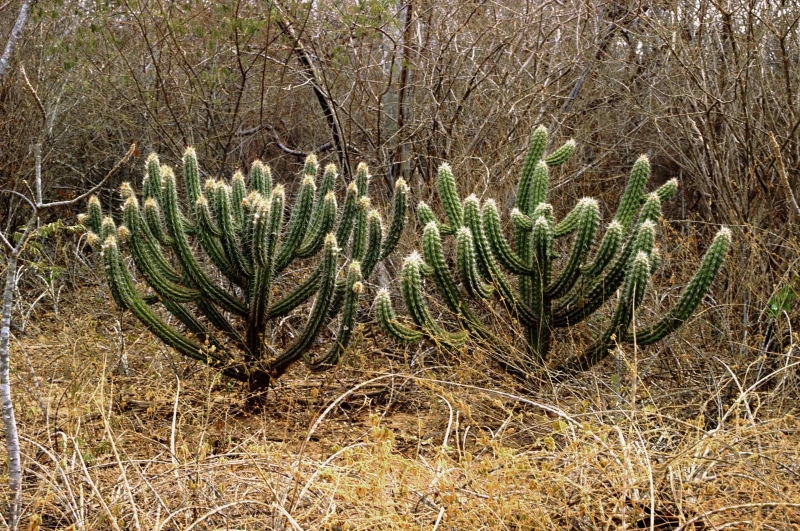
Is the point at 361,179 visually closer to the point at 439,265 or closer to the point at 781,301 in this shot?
the point at 439,265

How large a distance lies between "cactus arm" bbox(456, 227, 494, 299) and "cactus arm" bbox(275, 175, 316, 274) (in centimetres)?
88

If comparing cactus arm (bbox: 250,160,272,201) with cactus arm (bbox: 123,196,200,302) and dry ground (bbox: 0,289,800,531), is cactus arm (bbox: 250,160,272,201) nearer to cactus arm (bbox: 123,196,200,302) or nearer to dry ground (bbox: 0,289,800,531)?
cactus arm (bbox: 123,196,200,302)

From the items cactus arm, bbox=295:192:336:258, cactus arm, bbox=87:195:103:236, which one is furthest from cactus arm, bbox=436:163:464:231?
cactus arm, bbox=87:195:103:236

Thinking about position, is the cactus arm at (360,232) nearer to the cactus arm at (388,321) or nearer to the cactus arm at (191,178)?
the cactus arm at (388,321)

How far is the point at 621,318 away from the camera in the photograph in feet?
14.4

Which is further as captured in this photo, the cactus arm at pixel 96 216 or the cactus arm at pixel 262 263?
the cactus arm at pixel 96 216

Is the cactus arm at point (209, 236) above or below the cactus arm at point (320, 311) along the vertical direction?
above

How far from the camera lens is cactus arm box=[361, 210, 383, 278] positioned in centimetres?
475

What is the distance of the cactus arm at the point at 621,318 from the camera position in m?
4.21

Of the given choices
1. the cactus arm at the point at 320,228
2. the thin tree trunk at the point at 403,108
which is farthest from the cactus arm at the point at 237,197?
the thin tree trunk at the point at 403,108

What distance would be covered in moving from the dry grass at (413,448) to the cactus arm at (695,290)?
0.81 feet

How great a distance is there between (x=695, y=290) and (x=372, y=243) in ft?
5.65

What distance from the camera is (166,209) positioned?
4699mm

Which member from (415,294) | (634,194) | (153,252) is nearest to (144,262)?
(153,252)
